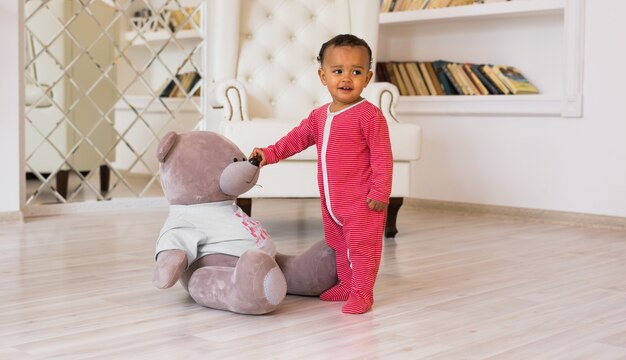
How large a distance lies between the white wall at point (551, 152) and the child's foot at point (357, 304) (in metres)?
1.89

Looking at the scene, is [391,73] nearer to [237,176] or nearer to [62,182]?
[62,182]

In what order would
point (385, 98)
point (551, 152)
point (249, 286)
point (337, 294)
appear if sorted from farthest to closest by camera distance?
point (551, 152)
point (385, 98)
point (337, 294)
point (249, 286)

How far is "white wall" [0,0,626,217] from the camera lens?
3.31 meters

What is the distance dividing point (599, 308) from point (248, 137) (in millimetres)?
1376

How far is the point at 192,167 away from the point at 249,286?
1.17 ft

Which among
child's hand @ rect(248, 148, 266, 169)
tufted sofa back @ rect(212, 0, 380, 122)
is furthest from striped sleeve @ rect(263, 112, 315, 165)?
tufted sofa back @ rect(212, 0, 380, 122)

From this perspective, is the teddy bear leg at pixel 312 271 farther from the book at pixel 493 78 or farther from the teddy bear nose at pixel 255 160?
the book at pixel 493 78

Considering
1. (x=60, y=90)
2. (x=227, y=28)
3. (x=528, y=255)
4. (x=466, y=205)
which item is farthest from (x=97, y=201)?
(x=528, y=255)

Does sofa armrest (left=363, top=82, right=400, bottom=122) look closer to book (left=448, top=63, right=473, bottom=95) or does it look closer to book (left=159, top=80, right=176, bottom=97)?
book (left=448, top=63, right=473, bottom=95)

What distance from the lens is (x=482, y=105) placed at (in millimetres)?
3863

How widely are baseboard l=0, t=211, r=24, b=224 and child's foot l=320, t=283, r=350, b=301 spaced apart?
1720mm

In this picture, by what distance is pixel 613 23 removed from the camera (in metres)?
3.44

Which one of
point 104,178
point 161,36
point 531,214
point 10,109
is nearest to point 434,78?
point 531,214

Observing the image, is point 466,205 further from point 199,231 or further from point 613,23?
point 199,231
